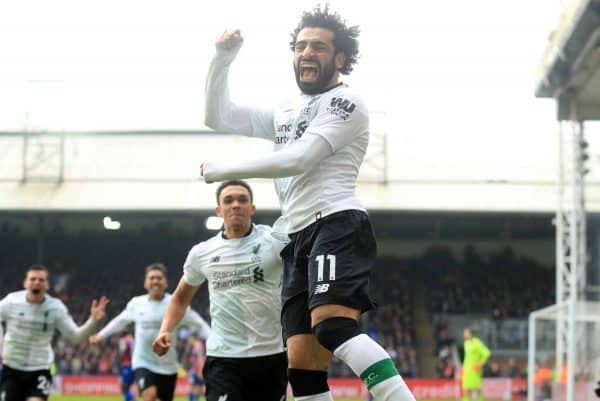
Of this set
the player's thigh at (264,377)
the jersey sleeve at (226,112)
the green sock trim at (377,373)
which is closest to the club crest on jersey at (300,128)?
the jersey sleeve at (226,112)

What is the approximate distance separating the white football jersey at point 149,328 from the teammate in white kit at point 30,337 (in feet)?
3.07

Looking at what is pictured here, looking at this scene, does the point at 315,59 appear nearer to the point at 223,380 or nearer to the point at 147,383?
the point at 223,380

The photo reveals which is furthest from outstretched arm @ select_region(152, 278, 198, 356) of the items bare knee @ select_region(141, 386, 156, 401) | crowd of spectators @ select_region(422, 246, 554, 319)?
crowd of spectators @ select_region(422, 246, 554, 319)

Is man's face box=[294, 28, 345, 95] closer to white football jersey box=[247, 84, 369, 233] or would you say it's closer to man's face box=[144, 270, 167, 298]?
white football jersey box=[247, 84, 369, 233]

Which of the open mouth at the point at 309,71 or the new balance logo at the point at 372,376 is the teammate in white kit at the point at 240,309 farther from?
the new balance logo at the point at 372,376

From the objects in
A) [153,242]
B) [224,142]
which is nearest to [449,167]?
[224,142]

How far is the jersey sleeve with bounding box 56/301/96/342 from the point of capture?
10.1 meters

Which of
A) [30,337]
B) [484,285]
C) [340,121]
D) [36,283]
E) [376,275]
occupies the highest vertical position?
[376,275]

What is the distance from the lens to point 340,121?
16.1 feet

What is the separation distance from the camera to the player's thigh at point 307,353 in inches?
195

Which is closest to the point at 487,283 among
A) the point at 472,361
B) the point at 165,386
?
the point at 472,361

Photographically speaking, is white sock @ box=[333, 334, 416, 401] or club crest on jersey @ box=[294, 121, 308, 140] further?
club crest on jersey @ box=[294, 121, 308, 140]

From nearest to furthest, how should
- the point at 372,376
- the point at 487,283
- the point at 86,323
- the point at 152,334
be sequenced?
the point at 372,376, the point at 86,323, the point at 152,334, the point at 487,283

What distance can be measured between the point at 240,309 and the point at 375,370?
7.26 ft
